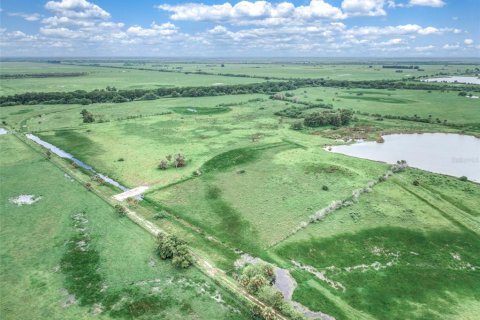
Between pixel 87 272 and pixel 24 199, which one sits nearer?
pixel 87 272

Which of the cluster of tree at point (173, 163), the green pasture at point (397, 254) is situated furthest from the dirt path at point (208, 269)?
the cluster of tree at point (173, 163)

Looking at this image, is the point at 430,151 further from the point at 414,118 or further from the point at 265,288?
the point at 265,288

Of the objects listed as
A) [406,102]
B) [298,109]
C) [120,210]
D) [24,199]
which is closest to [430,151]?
[298,109]

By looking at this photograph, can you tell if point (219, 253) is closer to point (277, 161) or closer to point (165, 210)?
point (165, 210)

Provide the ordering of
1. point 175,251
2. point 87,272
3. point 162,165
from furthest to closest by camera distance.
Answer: point 162,165 → point 175,251 → point 87,272

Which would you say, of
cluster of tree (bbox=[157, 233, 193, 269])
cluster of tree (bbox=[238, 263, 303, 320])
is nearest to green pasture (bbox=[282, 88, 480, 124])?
cluster of tree (bbox=[238, 263, 303, 320])

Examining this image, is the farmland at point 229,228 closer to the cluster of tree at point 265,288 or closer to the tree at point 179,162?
the tree at point 179,162

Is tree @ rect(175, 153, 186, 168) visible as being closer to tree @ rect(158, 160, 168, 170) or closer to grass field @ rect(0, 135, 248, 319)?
tree @ rect(158, 160, 168, 170)
